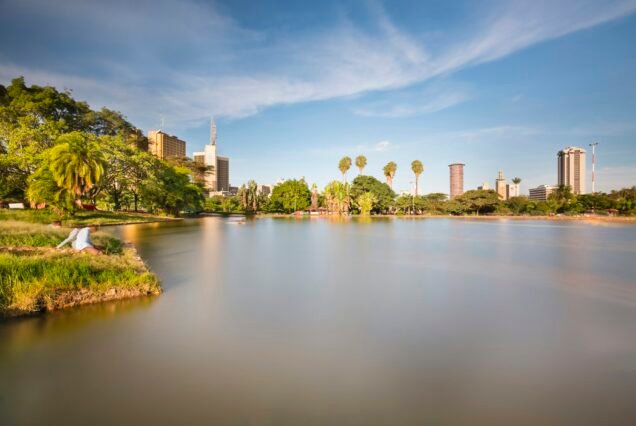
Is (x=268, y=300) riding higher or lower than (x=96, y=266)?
lower

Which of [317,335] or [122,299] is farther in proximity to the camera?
[122,299]

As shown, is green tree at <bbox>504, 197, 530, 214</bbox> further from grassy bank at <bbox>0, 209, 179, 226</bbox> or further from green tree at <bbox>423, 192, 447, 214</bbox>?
grassy bank at <bbox>0, 209, 179, 226</bbox>

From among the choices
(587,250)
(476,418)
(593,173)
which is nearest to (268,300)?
(476,418)

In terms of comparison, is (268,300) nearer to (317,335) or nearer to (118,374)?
(317,335)

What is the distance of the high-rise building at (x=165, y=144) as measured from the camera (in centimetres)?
14946

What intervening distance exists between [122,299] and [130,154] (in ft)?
133

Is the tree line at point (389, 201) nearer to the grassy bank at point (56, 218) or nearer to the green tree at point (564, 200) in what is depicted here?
the green tree at point (564, 200)

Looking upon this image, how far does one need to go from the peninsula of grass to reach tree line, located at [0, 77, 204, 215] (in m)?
19.3

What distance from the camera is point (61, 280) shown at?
7.61 metres

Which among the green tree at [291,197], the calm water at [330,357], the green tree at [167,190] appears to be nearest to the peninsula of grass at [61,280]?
the calm water at [330,357]

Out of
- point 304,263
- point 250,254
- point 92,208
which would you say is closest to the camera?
point 304,263

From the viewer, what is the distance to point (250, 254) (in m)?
17.3

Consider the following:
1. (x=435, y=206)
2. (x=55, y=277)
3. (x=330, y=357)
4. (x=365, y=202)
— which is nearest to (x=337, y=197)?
(x=365, y=202)

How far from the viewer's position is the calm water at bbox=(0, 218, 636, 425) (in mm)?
4008
